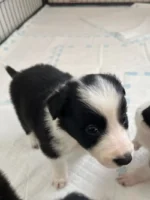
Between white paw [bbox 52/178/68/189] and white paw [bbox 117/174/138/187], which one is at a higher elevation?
white paw [bbox 52/178/68/189]

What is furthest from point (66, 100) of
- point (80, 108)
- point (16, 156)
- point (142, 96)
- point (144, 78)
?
point (144, 78)

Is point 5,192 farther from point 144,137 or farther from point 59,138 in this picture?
point 144,137

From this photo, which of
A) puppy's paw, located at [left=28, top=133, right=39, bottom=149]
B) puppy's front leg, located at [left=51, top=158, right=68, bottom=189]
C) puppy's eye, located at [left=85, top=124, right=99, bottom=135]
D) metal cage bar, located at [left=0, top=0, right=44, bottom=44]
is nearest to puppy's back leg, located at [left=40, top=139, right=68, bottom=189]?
puppy's front leg, located at [left=51, top=158, right=68, bottom=189]

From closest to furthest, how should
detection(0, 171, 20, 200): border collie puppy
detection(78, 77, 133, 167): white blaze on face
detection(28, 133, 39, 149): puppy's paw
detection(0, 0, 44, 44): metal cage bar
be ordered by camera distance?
detection(0, 171, 20, 200): border collie puppy → detection(78, 77, 133, 167): white blaze on face → detection(28, 133, 39, 149): puppy's paw → detection(0, 0, 44, 44): metal cage bar

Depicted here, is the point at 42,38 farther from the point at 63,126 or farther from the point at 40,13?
the point at 63,126

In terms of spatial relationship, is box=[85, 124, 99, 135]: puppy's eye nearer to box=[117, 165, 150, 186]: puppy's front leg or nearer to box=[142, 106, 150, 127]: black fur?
box=[142, 106, 150, 127]: black fur

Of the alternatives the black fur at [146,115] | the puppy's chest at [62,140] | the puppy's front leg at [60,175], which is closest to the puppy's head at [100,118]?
the puppy's chest at [62,140]

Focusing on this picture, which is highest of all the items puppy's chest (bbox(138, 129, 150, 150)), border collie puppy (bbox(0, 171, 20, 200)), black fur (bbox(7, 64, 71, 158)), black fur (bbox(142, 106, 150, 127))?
border collie puppy (bbox(0, 171, 20, 200))
